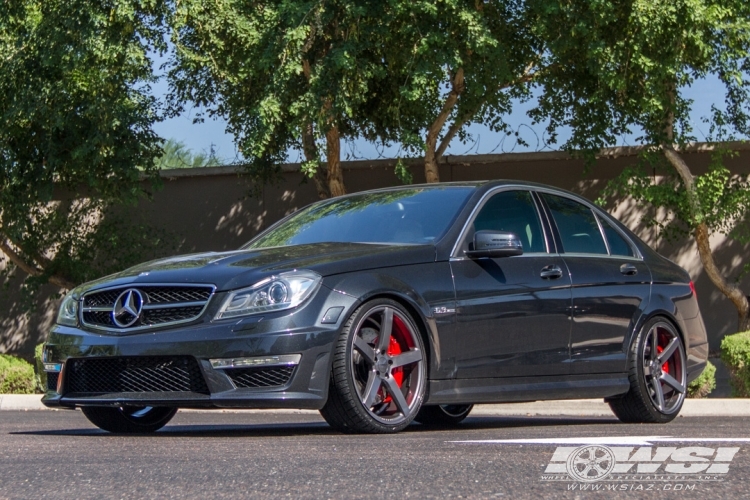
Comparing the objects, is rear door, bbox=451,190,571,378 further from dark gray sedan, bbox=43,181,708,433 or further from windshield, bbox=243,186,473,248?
windshield, bbox=243,186,473,248

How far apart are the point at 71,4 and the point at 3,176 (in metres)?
3.42

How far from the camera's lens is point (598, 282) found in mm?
8430

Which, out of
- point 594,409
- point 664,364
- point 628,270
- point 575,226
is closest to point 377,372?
point 575,226

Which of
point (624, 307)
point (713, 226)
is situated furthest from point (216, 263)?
point (713, 226)

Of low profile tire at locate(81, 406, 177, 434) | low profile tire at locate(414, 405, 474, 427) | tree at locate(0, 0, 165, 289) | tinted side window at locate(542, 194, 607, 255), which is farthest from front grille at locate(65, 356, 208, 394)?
tree at locate(0, 0, 165, 289)

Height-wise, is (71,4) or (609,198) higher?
(71,4)

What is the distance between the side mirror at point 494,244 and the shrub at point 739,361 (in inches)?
244

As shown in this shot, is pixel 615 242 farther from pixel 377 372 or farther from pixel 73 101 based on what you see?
pixel 73 101

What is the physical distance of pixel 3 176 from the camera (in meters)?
19.2

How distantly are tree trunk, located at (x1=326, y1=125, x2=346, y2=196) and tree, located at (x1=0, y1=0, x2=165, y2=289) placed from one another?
273cm

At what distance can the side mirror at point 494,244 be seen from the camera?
7480 mm

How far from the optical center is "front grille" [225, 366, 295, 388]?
259 inches

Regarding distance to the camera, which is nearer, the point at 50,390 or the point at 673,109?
the point at 50,390

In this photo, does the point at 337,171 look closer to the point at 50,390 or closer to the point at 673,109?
the point at 673,109
